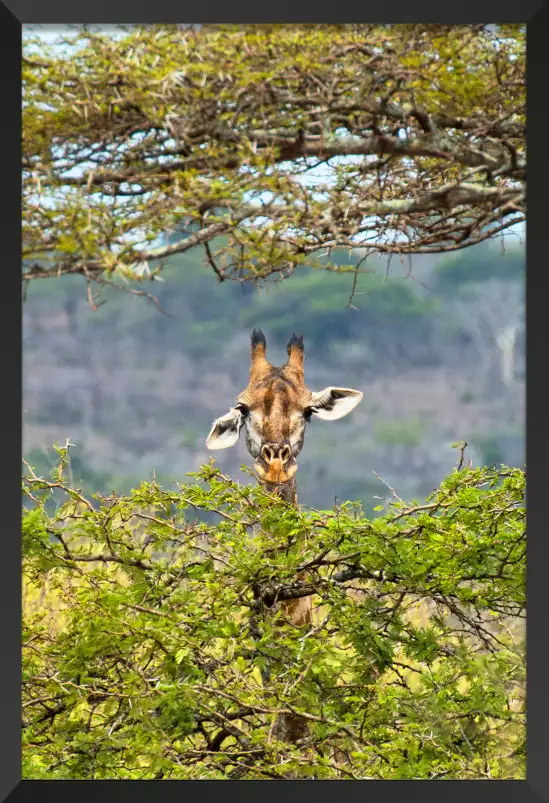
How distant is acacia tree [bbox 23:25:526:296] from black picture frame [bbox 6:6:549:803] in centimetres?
29

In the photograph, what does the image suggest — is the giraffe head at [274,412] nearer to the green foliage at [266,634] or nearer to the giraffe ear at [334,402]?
the giraffe ear at [334,402]

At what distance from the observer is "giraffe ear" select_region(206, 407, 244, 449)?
2692 millimetres

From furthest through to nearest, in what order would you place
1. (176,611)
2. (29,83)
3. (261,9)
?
(176,611) → (29,83) → (261,9)

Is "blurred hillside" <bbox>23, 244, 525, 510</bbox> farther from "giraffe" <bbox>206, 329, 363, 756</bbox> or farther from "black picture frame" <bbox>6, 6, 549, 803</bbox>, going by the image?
"black picture frame" <bbox>6, 6, 549, 803</bbox>

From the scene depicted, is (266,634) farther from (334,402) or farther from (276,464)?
(334,402)

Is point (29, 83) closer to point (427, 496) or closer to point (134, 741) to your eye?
point (427, 496)

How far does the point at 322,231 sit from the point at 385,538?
0.93 m

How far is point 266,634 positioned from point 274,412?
2.17ft

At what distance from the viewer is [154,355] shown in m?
2.64

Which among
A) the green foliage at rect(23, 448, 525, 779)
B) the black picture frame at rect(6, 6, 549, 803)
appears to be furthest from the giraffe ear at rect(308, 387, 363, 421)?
the black picture frame at rect(6, 6, 549, 803)
